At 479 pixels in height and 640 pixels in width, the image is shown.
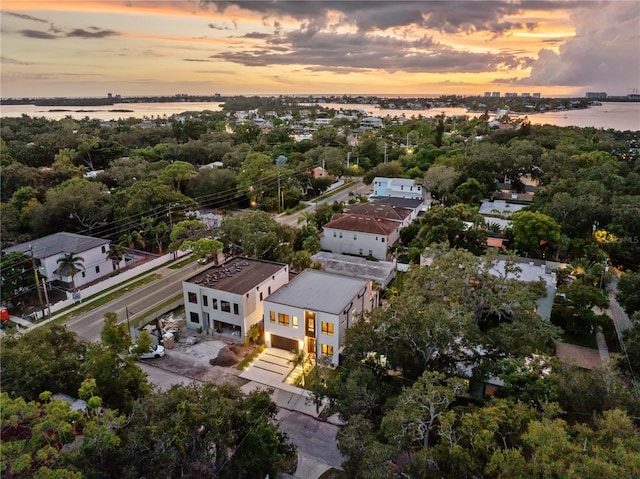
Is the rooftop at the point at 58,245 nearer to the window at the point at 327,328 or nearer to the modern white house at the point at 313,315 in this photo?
the modern white house at the point at 313,315

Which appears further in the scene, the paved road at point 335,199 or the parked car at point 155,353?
the paved road at point 335,199

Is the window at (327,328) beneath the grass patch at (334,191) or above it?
above

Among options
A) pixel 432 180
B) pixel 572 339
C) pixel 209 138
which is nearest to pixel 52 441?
pixel 572 339

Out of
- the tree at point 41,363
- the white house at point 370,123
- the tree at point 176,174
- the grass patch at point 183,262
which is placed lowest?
the grass patch at point 183,262

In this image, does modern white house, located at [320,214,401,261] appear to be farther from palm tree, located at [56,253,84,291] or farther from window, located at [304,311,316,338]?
palm tree, located at [56,253,84,291]

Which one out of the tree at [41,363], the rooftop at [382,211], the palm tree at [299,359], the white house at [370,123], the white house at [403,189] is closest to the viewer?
the tree at [41,363]

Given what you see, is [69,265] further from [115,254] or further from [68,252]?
[115,254]

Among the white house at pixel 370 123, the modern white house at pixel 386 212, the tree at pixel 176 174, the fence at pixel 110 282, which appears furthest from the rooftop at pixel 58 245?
the white house at pixel 370 123
